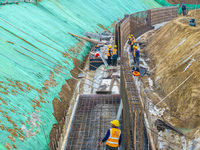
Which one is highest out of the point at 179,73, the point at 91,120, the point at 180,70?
the point at 180,70


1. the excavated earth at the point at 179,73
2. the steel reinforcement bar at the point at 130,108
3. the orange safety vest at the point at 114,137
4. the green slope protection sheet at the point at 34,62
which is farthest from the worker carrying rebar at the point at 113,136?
the excavated earth at the point at 179,73

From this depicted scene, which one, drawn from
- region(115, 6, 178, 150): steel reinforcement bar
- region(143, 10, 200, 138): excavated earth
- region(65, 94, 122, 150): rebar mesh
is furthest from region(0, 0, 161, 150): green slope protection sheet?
region(143, 10, 200, 138): excavated earth

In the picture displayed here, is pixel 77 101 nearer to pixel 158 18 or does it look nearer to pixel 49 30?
pixel 49 30

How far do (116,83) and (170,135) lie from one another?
13.9ft

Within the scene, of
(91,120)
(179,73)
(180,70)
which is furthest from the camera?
(180,70)

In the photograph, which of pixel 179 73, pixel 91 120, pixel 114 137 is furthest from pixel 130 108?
pixel 179 73

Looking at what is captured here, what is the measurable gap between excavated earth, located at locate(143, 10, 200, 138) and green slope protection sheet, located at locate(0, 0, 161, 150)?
5023 millimetres

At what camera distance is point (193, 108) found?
28.7 feet

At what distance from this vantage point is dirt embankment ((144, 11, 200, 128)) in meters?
9.05

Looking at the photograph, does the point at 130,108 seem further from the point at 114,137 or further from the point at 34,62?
the point at 34,62

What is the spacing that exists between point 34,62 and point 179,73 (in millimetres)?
7084

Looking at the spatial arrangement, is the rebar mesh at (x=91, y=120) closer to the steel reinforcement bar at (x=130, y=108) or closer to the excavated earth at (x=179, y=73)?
the steel reinforcement bar at (x=130, y=108)

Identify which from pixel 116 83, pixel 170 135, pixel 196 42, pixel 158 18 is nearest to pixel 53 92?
pixel 116 83

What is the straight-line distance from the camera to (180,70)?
11.5m
